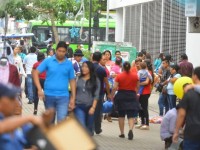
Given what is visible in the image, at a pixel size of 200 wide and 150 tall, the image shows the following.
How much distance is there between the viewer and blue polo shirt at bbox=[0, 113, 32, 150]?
4.97m

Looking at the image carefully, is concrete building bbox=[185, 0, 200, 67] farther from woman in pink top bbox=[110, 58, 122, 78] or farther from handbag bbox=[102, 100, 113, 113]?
handbag bbox=[102, 100, 113, 113]

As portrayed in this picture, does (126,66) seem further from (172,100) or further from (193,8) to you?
(193,8)

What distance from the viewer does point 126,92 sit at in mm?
14180

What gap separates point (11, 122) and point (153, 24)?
32.2m

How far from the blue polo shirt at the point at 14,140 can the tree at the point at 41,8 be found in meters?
30.9

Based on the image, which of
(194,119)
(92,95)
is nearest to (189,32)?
(92,95)

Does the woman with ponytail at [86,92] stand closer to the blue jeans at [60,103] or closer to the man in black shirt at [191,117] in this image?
the blue jeans at [60,103]

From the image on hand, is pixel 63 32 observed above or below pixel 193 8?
below

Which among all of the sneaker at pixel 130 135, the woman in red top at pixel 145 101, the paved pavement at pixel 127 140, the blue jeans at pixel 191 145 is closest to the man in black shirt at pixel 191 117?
the blue jeans at pixel 191 145

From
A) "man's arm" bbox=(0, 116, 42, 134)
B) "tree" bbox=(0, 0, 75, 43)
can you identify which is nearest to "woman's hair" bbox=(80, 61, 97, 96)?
"man's arm" bbox=(0, 116, 42, 134)

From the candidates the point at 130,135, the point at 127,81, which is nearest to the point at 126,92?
the point at 127,81

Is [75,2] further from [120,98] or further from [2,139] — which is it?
[2,139]

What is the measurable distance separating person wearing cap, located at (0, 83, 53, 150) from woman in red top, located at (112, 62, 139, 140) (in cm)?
898

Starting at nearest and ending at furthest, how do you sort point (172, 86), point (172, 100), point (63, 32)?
point (172, 86) → point (172, 100) → point (63, 32)
